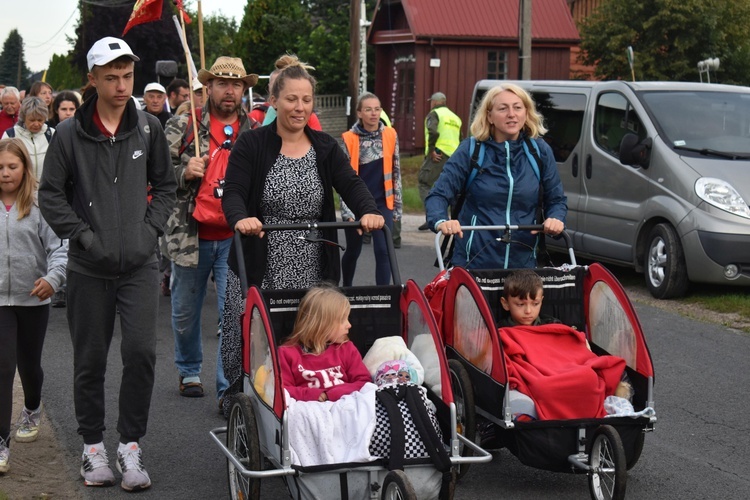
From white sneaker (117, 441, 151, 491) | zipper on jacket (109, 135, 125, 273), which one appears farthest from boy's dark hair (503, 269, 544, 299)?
white sneaker (117, 441, 151, 491)

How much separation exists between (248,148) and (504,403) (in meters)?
1.91

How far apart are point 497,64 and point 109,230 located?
3757cm

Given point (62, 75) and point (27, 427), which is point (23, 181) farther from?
point (62, 75)

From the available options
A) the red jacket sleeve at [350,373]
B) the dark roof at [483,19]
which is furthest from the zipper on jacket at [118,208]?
the dark roof at [483,19]

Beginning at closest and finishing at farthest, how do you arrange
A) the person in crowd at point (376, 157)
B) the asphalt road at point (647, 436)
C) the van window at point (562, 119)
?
A: the asphalt road at point (647, 436) → the person in crowd at point (376, 157) → the van window at point (562, 119)

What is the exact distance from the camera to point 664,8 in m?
33.3

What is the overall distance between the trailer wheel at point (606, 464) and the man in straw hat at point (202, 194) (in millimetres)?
2739

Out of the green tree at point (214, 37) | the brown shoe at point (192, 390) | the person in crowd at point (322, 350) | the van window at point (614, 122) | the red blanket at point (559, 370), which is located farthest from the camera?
the green tree at point (214, 37)

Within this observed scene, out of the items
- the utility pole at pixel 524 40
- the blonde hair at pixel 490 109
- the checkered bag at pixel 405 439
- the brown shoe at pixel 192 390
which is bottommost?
the brown shoe at pixel 192 390

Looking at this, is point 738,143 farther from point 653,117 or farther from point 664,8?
point 664,8

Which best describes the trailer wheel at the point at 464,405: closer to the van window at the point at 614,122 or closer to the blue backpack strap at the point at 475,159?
the blue backpack strap at the point at 475,159

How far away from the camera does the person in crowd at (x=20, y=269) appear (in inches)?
235

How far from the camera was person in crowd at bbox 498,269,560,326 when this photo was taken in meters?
6.05

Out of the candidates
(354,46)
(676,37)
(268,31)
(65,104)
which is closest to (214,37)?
(268,31)
